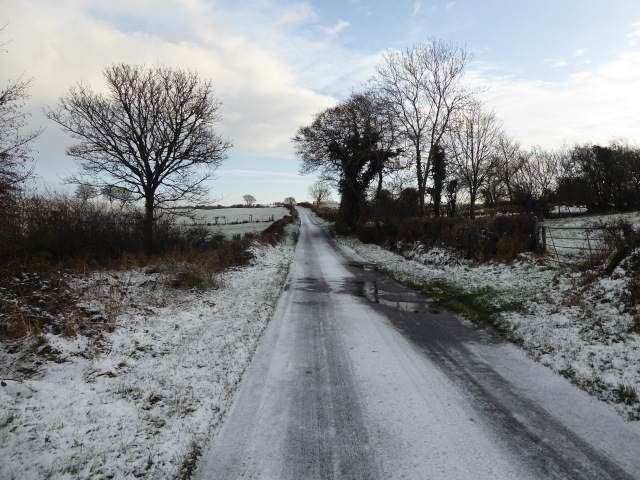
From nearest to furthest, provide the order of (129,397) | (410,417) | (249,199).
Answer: (410,417)
(129,397)
(249,199)

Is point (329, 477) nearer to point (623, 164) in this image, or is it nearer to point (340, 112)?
point (340, 112)

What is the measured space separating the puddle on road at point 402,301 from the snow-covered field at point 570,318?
140cm

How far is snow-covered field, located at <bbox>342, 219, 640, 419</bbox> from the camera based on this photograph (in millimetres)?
4730

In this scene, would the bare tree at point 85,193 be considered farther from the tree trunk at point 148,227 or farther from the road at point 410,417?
the road at point 410,417

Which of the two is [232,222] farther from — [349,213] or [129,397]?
[129,397]

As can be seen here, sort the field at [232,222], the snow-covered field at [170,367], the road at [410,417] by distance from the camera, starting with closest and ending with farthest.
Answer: the road at [410,417] → the snow-covered field at [170,367] → the field at [232,222]

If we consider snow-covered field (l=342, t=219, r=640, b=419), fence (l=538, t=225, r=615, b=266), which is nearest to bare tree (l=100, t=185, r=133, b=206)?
snow-covered field (l=342, t=219, r=640, b=419)

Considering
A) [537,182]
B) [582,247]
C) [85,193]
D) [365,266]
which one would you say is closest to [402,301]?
[365,266]

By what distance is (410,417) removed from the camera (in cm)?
391

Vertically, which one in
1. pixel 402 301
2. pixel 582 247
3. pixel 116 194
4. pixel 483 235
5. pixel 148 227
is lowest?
pixel 402 301

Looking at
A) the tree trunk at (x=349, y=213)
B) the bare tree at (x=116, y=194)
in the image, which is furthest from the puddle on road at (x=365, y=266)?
the tree trunk at (x=349, y=213)

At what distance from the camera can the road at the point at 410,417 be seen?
10.3ft

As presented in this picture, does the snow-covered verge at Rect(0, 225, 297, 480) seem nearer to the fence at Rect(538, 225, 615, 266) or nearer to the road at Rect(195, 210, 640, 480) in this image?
the road at Rect(195, 210, 640, 480)

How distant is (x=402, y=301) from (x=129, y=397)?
714 cm
